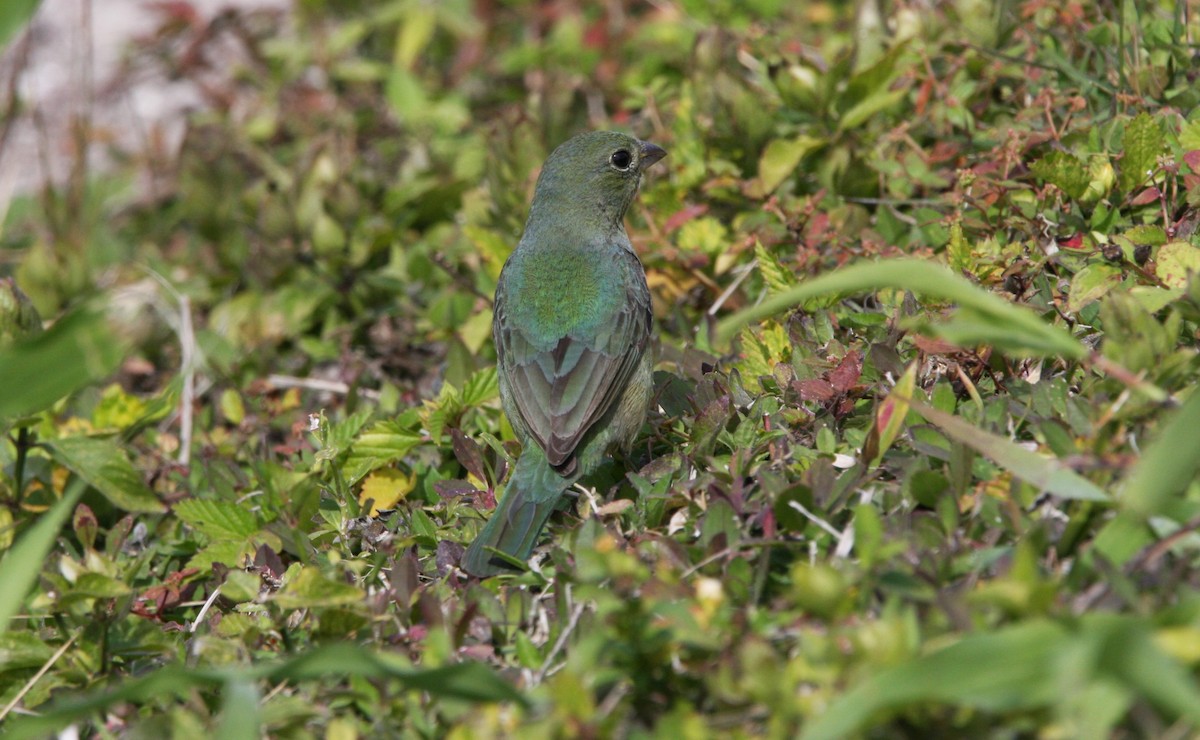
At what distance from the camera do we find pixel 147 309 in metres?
5.96

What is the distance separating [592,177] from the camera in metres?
4.93

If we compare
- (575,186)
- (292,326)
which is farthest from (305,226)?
(575,186)

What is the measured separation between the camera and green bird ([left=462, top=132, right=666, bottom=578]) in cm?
371

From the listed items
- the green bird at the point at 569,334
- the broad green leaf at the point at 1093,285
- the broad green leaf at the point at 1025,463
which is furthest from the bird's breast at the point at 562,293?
the broad green leaf at the point at 1025,463

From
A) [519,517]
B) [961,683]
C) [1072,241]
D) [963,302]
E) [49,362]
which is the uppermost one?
[963,302]

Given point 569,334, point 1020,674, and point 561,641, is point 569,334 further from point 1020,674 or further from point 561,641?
point 1020,674

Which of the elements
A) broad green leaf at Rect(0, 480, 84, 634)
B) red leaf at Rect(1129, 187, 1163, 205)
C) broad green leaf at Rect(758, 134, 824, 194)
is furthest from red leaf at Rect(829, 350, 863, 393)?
broad green leaf at Rect(0, 480, 84, 634)

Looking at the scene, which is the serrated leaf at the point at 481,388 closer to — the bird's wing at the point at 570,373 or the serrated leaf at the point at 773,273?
the bird's wing at the point at 570,373

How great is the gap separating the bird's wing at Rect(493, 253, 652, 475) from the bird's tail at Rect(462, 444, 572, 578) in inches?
3.0

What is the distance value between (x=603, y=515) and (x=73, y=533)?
228 centimetres

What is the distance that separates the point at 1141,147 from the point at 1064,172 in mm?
240

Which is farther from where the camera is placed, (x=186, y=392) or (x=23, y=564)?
(x=186, y=392)

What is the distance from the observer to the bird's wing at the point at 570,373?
3.97 m

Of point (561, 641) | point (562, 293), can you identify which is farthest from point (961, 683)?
point (562, 293)
